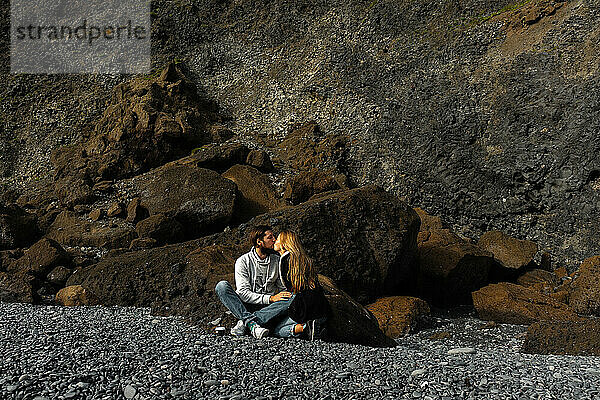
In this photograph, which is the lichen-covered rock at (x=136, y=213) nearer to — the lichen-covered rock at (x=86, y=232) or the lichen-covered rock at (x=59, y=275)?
the lichen-covered rock at (x=86, y=232)

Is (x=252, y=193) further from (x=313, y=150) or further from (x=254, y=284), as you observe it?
(x=254, y=284)

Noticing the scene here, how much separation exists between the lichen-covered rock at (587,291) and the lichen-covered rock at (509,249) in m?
2.77

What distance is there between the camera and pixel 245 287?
8.07 metres

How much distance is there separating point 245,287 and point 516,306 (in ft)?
25.9

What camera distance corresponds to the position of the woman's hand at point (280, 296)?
771 centimetres

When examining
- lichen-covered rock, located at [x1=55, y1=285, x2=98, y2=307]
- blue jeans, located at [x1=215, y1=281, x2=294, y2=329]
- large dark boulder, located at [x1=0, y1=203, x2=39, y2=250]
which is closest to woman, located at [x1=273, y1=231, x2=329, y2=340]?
blue jeans, located at [x1=215, y1=281, x2=294, y2=329]

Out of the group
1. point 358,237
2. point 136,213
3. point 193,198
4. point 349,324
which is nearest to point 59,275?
point 193,198

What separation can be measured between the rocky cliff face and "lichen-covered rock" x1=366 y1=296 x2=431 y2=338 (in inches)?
304

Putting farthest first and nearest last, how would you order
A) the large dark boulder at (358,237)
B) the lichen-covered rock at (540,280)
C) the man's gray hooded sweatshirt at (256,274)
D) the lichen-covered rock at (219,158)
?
the lichen-covered rock at (219,158) < the lichen-covered rock at (540,280) < the large dark boulder at (358,237) < the man's gray hooded sweatshirt at (256,274)

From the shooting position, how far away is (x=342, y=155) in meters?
23.8

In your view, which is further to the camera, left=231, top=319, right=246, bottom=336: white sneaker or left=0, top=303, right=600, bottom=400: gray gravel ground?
left=231, top=319, right=246, bottom=336: white sneaker

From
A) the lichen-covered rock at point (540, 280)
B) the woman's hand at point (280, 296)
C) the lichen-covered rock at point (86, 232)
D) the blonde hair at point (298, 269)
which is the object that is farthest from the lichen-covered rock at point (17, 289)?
the lichen-covered rock at point (540, 280)

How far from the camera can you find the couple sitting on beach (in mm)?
7477

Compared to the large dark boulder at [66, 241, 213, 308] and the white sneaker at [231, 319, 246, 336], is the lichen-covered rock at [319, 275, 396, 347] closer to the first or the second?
the white sneaker at [231, 319, 246, 336]
